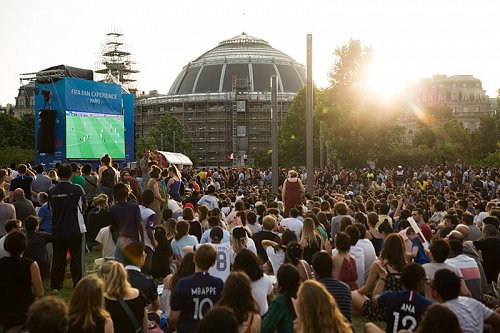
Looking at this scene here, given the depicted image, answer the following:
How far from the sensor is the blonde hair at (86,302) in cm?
499

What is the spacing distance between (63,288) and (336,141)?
42485 millimetres

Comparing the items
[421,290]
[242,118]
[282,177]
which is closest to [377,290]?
[421,290]

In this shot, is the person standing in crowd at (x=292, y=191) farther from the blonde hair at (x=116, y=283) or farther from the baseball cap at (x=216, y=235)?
the blonde hair at (x=116, y=283)

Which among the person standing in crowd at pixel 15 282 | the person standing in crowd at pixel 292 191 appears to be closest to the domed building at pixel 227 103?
the person standing in crowd at pixel 292 191

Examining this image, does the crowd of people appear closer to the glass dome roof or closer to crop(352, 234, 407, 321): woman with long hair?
crop(352, 234, 407, 321): woman with long hair

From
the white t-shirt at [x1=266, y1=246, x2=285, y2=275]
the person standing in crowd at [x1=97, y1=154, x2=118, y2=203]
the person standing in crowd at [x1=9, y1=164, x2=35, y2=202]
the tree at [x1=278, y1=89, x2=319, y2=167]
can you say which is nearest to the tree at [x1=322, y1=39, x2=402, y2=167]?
the tree at [x1=278, y1=89, x2=319, y2=167]

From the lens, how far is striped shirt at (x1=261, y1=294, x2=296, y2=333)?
18.9 ft

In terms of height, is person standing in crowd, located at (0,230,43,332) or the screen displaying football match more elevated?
the screen displaying football match

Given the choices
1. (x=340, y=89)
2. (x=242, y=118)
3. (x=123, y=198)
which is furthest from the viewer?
(x=242, y=118)

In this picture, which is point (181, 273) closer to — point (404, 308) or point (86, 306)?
point (86, 306)

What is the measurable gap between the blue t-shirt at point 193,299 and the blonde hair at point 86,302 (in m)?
1.21

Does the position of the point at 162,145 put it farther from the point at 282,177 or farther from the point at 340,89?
the point at 282,177

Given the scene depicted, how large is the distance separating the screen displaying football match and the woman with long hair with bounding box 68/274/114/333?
61.3 ft

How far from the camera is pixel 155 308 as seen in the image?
7.88 m
